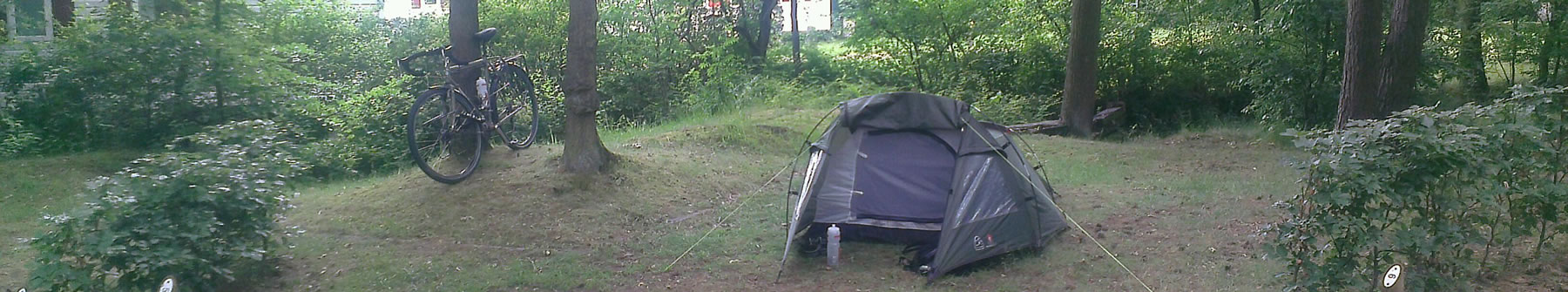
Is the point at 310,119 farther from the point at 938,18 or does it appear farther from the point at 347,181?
the point at 938,18

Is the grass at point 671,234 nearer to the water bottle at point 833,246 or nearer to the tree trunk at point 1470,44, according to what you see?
the water bottle at point 833,246

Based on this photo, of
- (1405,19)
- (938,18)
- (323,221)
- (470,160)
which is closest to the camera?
(323,221)

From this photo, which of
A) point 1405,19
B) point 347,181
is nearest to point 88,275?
point 347,181

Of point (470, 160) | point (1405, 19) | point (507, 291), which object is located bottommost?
point (507, 291)

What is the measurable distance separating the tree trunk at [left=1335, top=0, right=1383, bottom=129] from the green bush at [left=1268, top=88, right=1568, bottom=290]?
563 centimetres

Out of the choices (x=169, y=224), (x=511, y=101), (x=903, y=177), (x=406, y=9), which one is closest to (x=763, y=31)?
(x=406, y=9)

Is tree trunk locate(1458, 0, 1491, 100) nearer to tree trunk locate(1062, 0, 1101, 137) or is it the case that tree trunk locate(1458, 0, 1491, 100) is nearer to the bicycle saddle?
tree trunk locate(1062, 0, 1101, 137)

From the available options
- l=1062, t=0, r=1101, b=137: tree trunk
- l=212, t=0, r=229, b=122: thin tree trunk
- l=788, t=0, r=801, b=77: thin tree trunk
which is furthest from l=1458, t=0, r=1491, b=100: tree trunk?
l=212, t=0, r=229, b=122: thin tree trunk

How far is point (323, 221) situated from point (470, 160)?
107 cm

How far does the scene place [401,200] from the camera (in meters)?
7.49

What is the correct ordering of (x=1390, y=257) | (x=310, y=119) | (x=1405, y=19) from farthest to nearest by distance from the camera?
(x=310, y=119) < (x=1405, y=19) < (x=1390, y=257)

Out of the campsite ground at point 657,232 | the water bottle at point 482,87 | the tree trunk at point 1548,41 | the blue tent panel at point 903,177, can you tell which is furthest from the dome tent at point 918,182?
the tree trunk at point 1548,41

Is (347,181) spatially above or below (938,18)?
below

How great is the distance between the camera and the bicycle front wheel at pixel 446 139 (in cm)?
750
